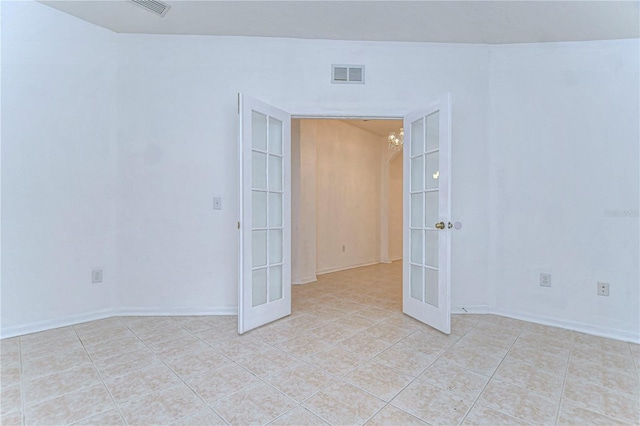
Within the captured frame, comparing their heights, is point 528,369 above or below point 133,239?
below

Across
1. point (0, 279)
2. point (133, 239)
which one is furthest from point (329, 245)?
point (0, 279)

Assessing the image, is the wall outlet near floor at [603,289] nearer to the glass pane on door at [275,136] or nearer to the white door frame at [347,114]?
the white door frame at [347,114]

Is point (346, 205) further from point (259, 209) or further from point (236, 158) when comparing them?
point (259, 209)

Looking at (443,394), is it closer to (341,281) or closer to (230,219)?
(230,219)

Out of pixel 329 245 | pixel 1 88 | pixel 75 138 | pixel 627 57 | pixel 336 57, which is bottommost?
pixel 329 245

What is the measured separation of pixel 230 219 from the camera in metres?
3.20

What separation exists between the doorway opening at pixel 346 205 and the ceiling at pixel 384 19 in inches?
51.4

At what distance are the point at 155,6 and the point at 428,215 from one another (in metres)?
3.01

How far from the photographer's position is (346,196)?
19.9 feet

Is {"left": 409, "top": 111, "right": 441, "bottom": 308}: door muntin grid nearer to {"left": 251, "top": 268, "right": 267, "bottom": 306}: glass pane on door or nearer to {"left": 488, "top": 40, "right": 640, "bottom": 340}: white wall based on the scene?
{"left": 488, "top": 40, "right": 640, "bottom": 340}: white wall

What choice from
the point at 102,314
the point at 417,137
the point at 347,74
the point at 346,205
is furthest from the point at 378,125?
the point at 102,314

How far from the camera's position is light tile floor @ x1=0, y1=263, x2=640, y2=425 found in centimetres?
163

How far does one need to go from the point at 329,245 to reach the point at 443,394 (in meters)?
3.91

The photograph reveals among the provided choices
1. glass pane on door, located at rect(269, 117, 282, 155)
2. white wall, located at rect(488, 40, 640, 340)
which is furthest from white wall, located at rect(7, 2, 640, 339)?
glass pane on door, located at rect(269, 117, 282, 155)
